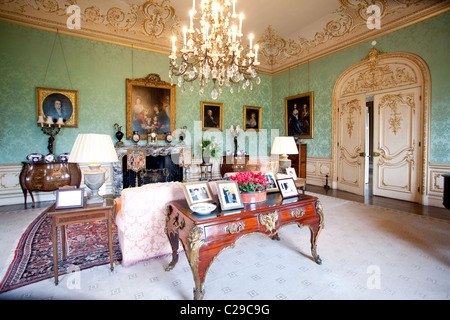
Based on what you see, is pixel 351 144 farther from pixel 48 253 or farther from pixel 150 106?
pixel 48 253

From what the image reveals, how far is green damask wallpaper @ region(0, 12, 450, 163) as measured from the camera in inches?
→ 186

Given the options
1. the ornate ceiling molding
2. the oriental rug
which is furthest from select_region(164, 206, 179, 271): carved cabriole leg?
the ornate ceiling molding

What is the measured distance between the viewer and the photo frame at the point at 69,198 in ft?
7.08

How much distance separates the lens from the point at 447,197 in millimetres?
2420

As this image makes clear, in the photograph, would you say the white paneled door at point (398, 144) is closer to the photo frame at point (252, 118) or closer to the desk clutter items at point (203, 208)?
the photo frame at point (252, 118)

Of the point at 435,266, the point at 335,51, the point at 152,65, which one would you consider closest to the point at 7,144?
the point at 152,65

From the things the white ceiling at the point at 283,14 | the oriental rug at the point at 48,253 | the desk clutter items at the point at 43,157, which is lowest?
the oriental rug at the point at 48,253

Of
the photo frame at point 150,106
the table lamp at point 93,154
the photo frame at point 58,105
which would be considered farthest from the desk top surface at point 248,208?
the photo frame at point 58,105

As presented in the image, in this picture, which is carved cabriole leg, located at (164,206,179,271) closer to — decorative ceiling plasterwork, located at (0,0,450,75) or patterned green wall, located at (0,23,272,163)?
patterned green wall, located at (0,23,272,163)

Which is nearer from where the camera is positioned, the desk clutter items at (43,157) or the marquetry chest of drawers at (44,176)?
the marquetry chest of drawers at (44,176)

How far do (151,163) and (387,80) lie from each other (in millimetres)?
6606

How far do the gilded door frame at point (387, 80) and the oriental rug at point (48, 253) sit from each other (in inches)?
244

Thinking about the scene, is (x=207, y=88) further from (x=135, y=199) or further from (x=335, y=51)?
(x=135, y=199)

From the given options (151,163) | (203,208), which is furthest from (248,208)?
(151,163)
